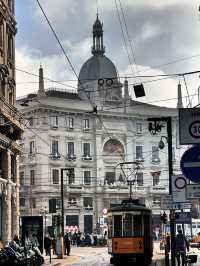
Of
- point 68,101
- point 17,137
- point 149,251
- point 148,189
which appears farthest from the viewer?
point 148,189

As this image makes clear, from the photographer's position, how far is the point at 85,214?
325ft

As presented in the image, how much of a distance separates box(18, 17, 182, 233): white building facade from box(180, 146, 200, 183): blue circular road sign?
8080cm

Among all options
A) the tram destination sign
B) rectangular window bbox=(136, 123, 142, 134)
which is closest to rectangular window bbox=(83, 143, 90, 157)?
rectangular window bbox=(136, 123, 142, 134)

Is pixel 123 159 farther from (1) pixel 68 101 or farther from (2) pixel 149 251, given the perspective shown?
(2) pixel 149 251

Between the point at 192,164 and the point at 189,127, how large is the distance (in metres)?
0.59

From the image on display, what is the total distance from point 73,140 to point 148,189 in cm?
1329

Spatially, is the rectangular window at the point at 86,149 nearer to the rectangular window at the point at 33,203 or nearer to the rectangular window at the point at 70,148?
the rectangular window at the point at 70,148

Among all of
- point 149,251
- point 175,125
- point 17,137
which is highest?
point 175,125

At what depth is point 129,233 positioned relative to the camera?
115 ft

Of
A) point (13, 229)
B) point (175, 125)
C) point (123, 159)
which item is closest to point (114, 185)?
point (123, 159)

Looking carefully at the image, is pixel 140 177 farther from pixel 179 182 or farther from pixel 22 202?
pixel 179 182

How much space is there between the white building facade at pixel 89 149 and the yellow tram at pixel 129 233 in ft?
186

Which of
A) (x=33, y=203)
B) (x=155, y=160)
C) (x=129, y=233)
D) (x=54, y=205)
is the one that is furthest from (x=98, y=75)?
(x=129, y=233)

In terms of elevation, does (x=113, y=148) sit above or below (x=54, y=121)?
below
